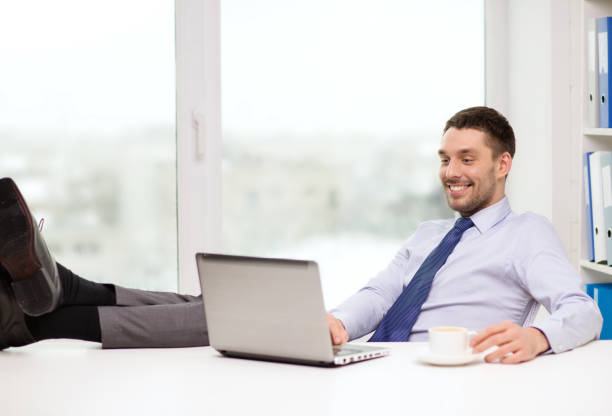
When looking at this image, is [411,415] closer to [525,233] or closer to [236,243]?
[525,233]

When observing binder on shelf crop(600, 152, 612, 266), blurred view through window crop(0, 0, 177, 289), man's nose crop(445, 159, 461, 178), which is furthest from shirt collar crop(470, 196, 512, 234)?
blurred view through window crop(0, 0, 177, 289)

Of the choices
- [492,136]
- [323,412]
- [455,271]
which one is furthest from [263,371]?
[492,136]

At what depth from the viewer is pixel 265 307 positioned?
1.55 m

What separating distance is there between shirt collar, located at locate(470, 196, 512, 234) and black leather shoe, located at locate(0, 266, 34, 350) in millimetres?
1156

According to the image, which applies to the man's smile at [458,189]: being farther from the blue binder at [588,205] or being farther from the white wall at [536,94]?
the white wall at [536,94]

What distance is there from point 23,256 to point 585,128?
184 centimetres

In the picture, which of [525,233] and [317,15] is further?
[317,15]

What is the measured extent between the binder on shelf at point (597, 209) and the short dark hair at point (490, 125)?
51 centimetres

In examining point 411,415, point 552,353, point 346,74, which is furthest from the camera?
point 346,74

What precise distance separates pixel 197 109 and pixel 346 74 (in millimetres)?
622

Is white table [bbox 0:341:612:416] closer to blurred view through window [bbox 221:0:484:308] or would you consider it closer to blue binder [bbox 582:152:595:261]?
blue binder [bbox 582:152:595:261]

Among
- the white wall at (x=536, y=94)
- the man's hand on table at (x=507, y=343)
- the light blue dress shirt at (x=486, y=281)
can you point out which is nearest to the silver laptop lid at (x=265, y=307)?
the man's hand on table at (x=507, y=343)

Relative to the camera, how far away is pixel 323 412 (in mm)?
1259

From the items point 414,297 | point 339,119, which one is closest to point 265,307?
point 414,297
